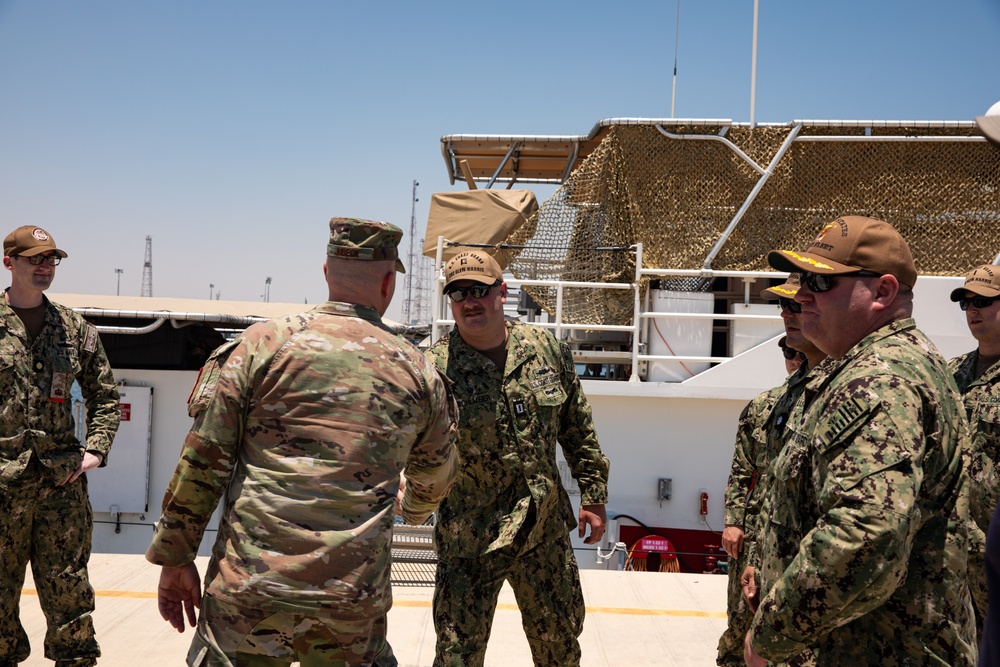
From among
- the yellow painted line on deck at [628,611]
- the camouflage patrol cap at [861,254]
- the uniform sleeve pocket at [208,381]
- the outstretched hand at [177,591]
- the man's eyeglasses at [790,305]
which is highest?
the camouflage patrol cap at [861,254]

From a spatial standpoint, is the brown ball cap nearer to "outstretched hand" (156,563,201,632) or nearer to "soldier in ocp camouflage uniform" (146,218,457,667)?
"soldier in ocp camouflage uniform" (146,218,457,667)

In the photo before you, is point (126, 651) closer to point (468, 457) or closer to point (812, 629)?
point (468, 457)

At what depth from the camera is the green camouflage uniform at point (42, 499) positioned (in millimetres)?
3725

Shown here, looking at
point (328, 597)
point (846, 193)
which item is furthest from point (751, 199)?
point (328, 597)

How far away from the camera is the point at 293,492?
7.59 feet

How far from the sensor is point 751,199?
25.9ft

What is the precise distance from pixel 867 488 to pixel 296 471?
1.47 metres

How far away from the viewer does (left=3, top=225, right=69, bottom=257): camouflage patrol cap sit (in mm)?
3930

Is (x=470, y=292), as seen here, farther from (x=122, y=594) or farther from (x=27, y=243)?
(x=122, y=594)

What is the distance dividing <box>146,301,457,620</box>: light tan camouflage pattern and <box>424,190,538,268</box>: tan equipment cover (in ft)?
19.1

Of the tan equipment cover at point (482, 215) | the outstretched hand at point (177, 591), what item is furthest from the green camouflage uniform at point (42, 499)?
the tan equipment cover at point (482, 215)

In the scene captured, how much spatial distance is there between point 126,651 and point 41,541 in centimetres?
87

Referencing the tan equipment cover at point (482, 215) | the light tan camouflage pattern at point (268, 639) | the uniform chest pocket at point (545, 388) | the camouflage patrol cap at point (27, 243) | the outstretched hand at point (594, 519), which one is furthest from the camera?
the tan equipment cover at point (482, 215)

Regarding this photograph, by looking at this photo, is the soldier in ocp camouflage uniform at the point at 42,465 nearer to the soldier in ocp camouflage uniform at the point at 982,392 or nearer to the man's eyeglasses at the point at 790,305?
the man's eyeglasses at the point at 790,305
